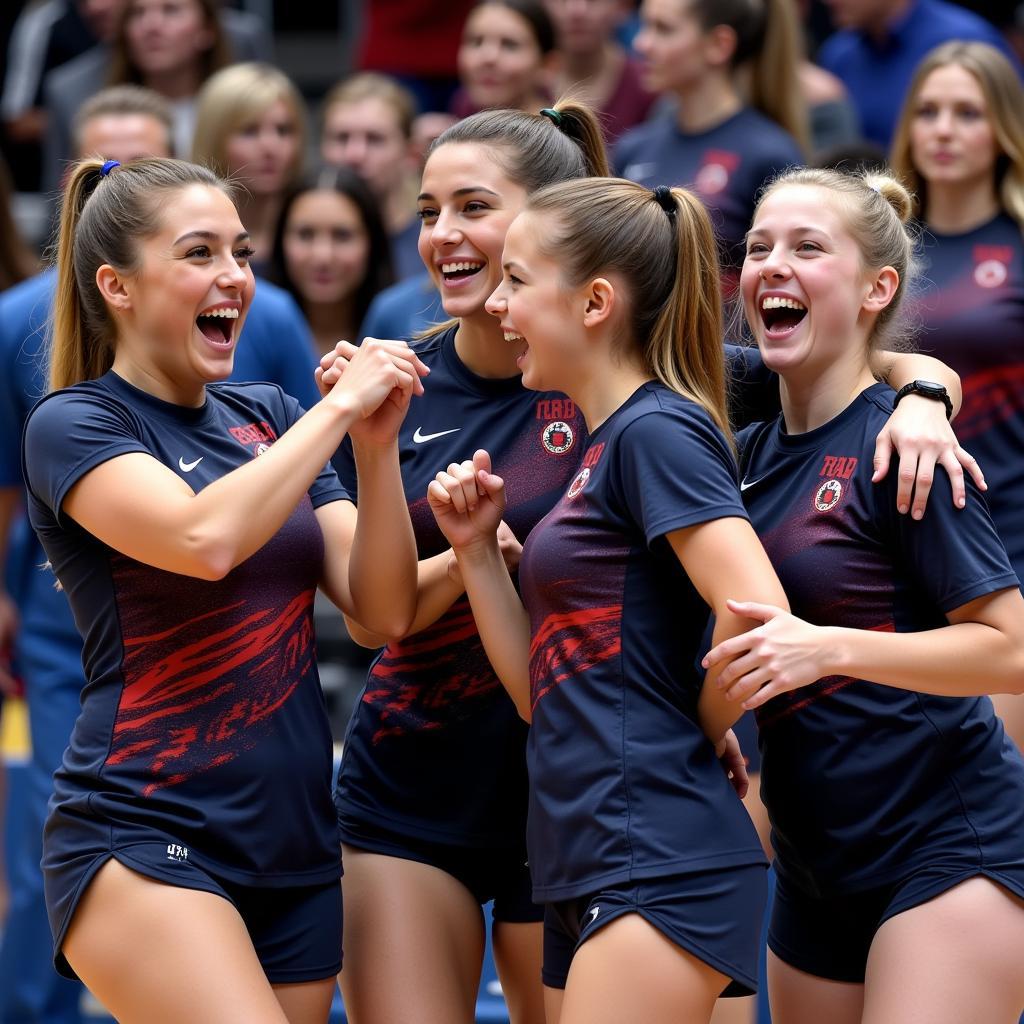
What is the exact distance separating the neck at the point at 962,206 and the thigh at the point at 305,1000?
267cm

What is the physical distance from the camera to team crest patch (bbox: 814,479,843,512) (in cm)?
274

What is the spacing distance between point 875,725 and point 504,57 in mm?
3754

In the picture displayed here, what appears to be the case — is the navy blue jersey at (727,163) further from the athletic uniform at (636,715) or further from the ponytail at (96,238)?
the athletic uniform at (636,715)

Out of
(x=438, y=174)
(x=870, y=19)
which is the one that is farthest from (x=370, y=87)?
(x=438, y=174)

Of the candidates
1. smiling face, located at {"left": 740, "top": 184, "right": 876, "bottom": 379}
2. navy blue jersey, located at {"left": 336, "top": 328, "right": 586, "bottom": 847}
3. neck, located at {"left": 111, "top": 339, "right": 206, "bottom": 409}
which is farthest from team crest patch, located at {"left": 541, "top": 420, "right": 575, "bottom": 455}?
neck, located at {"left": 111, "top": 339, "right": 206, "bottom": 409}

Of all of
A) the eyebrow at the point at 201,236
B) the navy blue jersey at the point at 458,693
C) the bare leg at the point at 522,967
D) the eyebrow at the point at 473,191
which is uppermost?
the eyebrow at the point at 473,191

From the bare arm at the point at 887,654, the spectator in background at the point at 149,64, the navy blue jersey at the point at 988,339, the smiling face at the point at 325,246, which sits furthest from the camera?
the spectator in background at the point at 149,64

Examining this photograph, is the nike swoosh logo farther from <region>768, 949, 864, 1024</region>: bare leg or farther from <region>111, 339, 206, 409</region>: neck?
<region>768, 949, 864, 1024</region>: bare leg

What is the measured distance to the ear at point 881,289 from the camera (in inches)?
114

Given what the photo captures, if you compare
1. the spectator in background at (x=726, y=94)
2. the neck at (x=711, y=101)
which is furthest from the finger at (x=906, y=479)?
the neck at (x=711, y=101)

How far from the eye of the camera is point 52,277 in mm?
4684

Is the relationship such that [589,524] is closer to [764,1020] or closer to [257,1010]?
[257,1010]

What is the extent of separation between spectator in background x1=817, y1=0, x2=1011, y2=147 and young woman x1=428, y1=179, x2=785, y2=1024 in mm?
3875

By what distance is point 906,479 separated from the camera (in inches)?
103
